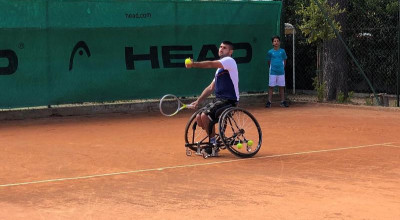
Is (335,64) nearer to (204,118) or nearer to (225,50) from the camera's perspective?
(225,50)

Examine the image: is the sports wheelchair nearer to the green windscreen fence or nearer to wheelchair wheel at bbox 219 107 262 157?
wheelchair wheel at bbox 219 107 262 157

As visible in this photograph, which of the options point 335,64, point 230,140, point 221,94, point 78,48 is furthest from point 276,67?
point 230,140

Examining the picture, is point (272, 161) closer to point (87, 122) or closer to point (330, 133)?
point (330, 133)

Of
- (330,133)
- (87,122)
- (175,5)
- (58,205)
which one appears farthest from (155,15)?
(58,205)

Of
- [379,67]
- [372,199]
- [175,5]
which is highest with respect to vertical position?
[175,5]

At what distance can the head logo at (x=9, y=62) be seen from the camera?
53.2ft

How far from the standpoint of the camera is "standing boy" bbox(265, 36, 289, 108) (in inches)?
741

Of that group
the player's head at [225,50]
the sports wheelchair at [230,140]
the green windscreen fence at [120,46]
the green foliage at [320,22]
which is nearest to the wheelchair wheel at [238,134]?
the sports wheelchair at [230,140]

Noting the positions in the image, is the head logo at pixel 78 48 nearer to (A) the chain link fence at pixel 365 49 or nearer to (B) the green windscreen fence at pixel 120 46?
(B) the green windscreen fence at pixel 120 46

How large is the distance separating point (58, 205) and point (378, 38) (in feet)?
48.1

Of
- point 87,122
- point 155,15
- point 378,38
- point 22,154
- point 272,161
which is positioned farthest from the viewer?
point 378,38

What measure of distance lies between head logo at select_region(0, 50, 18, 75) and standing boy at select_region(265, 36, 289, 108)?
593cm

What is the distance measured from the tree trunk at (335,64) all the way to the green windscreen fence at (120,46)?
1.41 metres

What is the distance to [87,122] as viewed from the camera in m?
15.9
